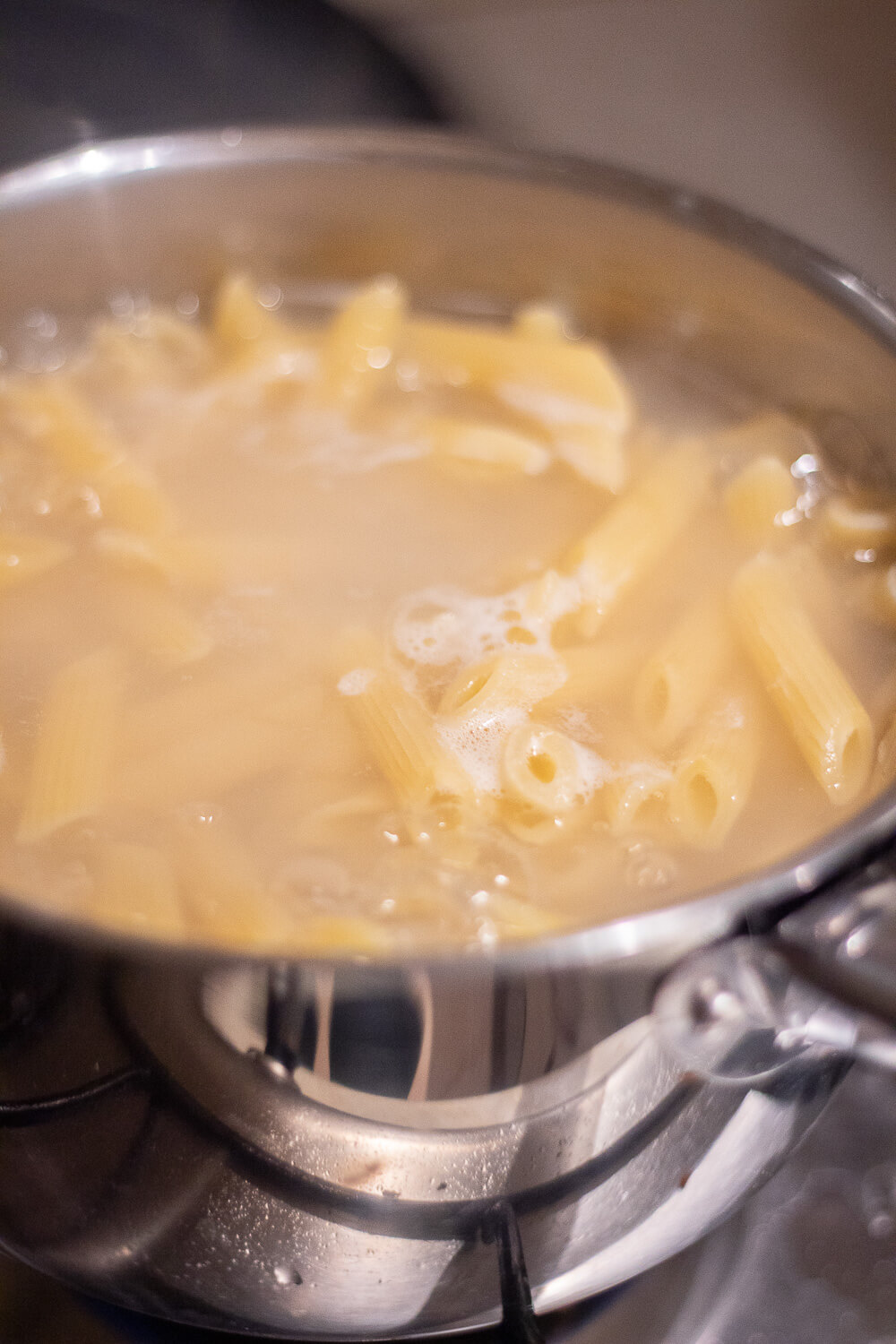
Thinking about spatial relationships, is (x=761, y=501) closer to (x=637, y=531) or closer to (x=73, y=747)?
(x=637, y=531)

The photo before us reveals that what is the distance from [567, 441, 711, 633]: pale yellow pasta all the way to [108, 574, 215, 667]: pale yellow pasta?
0.31 metres

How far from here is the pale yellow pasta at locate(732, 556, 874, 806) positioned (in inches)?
33.0

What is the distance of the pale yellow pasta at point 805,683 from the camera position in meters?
0.84

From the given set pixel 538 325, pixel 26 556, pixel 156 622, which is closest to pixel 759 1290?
pixel 156 622

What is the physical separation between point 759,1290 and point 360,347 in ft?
2.95

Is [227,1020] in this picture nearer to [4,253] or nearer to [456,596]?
[456,596]

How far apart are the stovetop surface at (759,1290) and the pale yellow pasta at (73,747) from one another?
29 centimetres

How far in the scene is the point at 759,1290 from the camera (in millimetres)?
793

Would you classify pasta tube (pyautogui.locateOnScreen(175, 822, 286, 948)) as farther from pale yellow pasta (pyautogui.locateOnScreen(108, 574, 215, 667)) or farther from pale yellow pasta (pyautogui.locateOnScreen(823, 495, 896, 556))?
pale yellow pasta (pyautogui.locateOnScreen(823, 495, 896, 556))

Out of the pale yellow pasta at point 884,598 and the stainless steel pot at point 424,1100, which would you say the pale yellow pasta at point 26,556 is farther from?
the pale yellow pasta at point 884,598

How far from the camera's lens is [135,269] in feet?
4.06

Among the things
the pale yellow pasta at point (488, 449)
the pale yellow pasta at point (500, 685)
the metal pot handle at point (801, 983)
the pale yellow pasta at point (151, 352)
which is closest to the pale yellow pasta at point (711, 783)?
the pale yellow pasta at point (500, 685)

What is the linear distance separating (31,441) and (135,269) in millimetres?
238

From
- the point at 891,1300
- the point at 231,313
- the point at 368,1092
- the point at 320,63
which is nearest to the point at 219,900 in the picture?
the point at 368,1092
